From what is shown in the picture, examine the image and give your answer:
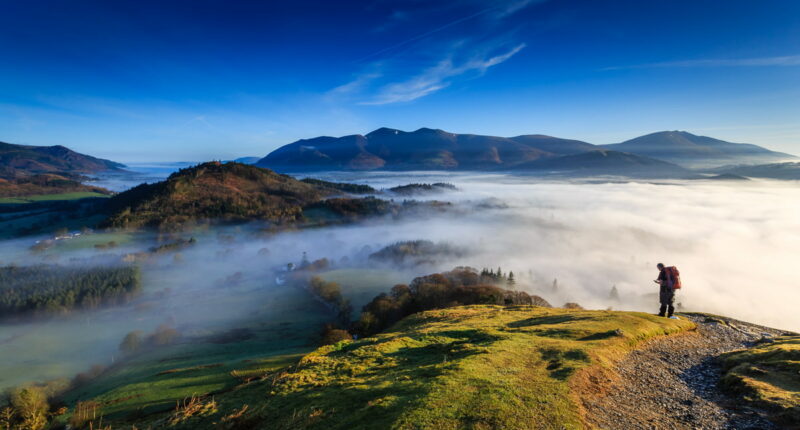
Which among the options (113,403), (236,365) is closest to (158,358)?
(113,403)

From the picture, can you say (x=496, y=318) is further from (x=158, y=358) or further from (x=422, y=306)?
(x=158, y=358)

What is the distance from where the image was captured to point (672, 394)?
1686 cm

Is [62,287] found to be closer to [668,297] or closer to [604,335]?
[604,335]

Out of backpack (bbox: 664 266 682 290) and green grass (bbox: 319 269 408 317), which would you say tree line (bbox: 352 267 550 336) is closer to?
green grass (bbox: 319 269 408 317)

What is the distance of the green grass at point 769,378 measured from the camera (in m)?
14.3

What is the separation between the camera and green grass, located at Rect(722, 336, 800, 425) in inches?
562

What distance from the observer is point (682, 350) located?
23062 millimetres

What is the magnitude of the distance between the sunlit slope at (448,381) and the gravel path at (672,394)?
1.06 metres

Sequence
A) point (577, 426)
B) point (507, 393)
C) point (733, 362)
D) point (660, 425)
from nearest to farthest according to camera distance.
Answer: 1. point (577, 426)
2. point (660, 425)
3. point (507, 393)
4. point (733, 362)

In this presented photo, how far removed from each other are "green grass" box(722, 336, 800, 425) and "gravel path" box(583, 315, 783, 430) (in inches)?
28.4

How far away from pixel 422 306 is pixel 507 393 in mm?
92478

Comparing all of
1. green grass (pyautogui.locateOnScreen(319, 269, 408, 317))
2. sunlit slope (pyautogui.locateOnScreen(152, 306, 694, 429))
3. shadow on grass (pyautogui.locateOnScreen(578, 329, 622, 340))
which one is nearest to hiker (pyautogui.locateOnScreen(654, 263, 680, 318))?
sunlit slope (pyautogui.locateOnScreen(152, 306, 694, 429))

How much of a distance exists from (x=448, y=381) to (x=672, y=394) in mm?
11841

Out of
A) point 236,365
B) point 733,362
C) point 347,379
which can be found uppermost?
point 733,362
